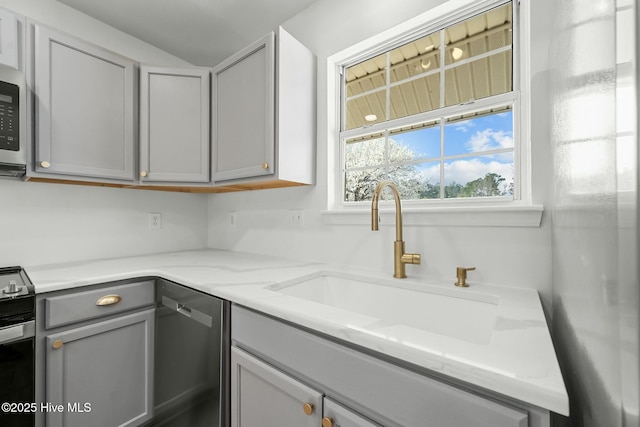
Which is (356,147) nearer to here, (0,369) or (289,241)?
(289,241)

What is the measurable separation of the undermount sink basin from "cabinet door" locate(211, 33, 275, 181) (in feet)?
2.14

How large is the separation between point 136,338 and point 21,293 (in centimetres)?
51

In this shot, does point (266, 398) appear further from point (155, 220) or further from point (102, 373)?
point (155, 220)

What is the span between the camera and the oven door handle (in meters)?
1.07

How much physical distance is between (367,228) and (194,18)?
1.77 meters

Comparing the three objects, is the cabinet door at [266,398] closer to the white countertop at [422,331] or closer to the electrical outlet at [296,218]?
the white countertop at [422,331]

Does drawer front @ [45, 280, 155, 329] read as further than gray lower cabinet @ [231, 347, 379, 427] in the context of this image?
Yes

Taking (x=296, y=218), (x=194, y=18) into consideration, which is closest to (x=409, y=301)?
(x=296, y=218)

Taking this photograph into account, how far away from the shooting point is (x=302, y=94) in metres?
1.66

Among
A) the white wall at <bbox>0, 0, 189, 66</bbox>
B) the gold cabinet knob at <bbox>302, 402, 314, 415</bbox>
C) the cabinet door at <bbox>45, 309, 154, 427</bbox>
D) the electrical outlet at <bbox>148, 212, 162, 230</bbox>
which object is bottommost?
the cabinet door at <bbox>45, 309, 154, 427</bbox>

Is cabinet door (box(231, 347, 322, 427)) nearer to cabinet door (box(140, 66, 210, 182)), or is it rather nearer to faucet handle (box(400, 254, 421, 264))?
faucet handle (box(400, 254, 421, 264))

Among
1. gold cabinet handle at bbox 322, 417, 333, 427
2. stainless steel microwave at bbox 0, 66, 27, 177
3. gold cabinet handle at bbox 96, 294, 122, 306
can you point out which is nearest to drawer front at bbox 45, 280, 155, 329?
gold cabinet handle at bbox 96, 294, 122, 306

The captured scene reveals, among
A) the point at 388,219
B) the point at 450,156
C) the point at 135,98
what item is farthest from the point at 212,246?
the point at 450,156

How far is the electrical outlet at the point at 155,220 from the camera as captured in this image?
7.10ft
